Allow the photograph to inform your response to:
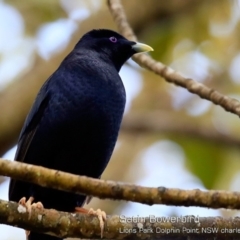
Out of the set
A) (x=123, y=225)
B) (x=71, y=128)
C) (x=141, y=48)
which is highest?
(x=141, y=48)

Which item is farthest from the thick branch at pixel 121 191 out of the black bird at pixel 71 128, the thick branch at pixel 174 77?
the black bird at pixel 71 128

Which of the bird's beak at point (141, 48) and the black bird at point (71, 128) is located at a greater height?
the bird's beak at point (141, 48)

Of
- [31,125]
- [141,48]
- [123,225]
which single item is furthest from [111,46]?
[123,225]

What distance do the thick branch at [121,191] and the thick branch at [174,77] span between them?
52.1 inches

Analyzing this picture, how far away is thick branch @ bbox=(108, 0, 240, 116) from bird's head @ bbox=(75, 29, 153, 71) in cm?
8

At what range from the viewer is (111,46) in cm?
584

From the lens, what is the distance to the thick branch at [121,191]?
10.4 feet

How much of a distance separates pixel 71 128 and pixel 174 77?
858 millimetres

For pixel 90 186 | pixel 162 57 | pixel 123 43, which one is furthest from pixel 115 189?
pixel 162 57

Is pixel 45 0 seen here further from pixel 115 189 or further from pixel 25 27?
pixel 115 189

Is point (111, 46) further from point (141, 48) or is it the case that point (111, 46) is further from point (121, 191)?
point (121, 191)

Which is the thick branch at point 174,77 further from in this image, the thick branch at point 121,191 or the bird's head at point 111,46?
the thick branch at point 121,191

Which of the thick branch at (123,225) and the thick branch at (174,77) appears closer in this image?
the thick branch at (123,225)

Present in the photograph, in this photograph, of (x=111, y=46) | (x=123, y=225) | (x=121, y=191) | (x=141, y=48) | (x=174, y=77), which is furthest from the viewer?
(x=111, y=46)
